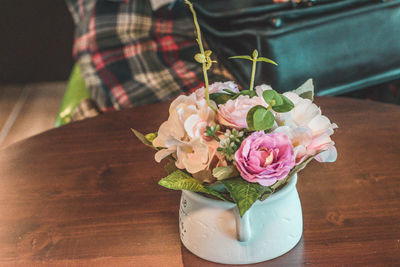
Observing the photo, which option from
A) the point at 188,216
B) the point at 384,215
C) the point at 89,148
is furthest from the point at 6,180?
the point at 384,215

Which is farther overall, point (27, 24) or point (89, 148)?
point (27, 24)

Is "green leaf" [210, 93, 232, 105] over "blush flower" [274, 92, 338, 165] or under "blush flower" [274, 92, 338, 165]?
over

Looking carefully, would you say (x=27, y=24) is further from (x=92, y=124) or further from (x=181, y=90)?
(x=92, y=124)

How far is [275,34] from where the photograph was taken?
4.00 ft

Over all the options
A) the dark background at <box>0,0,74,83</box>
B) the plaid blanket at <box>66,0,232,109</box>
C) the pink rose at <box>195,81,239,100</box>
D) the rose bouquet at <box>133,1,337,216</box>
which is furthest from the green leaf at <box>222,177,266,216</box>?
the dark background at <box>0,0,74,83</box>

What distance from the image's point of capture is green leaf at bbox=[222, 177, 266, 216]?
511mm

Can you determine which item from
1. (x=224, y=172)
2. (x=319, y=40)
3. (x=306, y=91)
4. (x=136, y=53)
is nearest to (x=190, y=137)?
(x=224, y=172)

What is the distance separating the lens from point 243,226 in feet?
1.85

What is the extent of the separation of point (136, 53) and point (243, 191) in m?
1.29

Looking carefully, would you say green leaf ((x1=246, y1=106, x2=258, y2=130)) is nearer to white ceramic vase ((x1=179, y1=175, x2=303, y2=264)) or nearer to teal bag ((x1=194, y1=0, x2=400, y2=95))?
white ceramic vase ((x1=179, y1=175, x2=303, y2=264))

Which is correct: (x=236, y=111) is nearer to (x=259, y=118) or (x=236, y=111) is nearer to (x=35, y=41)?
(x=259, y=118)

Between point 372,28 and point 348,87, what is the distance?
0.52 feet

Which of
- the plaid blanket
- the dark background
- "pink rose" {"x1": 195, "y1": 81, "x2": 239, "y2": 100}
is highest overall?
"pink rose" {"x1": 195, "y1": 81, "x2": 239, "y2": 100}

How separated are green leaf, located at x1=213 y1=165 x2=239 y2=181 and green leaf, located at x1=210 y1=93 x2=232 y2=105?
→ 9cm
